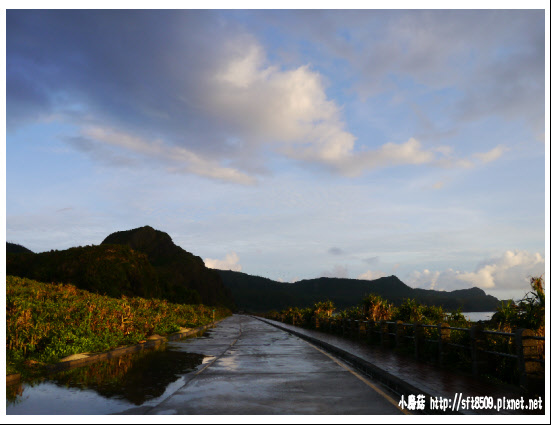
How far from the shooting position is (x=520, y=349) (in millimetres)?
9516

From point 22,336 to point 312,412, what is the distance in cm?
1159

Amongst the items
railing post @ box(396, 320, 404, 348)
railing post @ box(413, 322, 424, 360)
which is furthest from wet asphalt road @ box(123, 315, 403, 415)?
railing post @ box(396, 320, 404, 348)

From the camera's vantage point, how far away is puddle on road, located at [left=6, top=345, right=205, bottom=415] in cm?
816

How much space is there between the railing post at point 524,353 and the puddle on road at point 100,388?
255 inches

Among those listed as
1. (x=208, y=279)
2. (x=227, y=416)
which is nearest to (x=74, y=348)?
(x=227, y=416)

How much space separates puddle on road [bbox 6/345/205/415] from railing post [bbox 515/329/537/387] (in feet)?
21.3

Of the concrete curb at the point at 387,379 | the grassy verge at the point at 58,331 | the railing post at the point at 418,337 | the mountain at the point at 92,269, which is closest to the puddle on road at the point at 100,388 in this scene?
the grassy verge at the point at 58,331

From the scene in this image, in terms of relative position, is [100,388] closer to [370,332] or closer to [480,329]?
[480,329]

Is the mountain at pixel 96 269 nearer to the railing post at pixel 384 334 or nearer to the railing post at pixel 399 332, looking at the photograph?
the railing post at pixel 384 334

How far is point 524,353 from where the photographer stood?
9.41 metres

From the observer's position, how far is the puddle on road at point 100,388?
8.16 metres

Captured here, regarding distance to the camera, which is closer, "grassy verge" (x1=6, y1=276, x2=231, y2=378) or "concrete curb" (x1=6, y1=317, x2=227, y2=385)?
"concrete curb" (x1=6, y1=317, x2=227, y2=385)

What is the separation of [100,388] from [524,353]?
26.4 ft

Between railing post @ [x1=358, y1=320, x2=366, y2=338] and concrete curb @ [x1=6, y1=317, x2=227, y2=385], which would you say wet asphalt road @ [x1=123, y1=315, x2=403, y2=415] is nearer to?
→ concrete curb @ [x1=6, y1=317, x2=227, y2=385]
